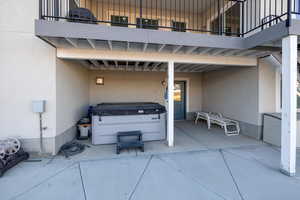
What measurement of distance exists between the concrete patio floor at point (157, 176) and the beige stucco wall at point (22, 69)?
95 centimetres

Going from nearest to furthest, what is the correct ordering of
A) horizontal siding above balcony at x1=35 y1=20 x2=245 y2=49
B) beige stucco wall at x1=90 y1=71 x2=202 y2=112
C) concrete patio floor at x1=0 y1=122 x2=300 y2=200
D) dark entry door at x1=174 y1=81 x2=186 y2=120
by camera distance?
concrete patio floor at x1=0 y1=122 x2=300 y2=200 → horizontal siding above balcony at x1=35 y1=20 x2=245 y2=49 → beige stucco wall at x1=90 y1=71 x2=202 y2=112 → dark entry door at x1=174 y1=81 x2=186 y2=120

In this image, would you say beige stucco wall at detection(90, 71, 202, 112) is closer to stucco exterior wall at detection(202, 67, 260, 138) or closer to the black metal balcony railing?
stucco exterior wall at detection(202, 67, 260, 138)

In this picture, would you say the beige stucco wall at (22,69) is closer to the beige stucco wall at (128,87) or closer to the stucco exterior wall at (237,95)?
the beige stucco wall at (128,87)

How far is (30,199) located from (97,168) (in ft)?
3.61

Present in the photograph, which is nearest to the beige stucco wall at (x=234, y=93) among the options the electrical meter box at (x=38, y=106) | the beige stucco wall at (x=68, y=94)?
the beige stucco wall at (x=68, y=94)

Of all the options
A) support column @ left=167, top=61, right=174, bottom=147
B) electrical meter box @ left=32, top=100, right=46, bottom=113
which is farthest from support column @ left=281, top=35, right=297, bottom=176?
electrical meter box @ left=32, top=100, right=46, bottom=113

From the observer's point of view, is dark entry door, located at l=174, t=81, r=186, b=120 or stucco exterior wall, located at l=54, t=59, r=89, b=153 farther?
dark entry door, located at l=174, t=81, r=186, b=120

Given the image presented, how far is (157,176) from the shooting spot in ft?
9.32

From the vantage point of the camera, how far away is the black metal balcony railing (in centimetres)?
386

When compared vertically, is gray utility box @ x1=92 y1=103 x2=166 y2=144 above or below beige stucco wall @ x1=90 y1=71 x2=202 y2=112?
below

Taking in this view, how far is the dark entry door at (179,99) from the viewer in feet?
26.0

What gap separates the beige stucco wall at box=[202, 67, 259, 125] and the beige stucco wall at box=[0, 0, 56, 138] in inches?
217

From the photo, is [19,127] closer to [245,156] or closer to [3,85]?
[3,85]

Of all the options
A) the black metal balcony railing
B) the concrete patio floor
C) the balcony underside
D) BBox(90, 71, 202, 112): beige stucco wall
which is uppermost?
the black metal balcony railing
